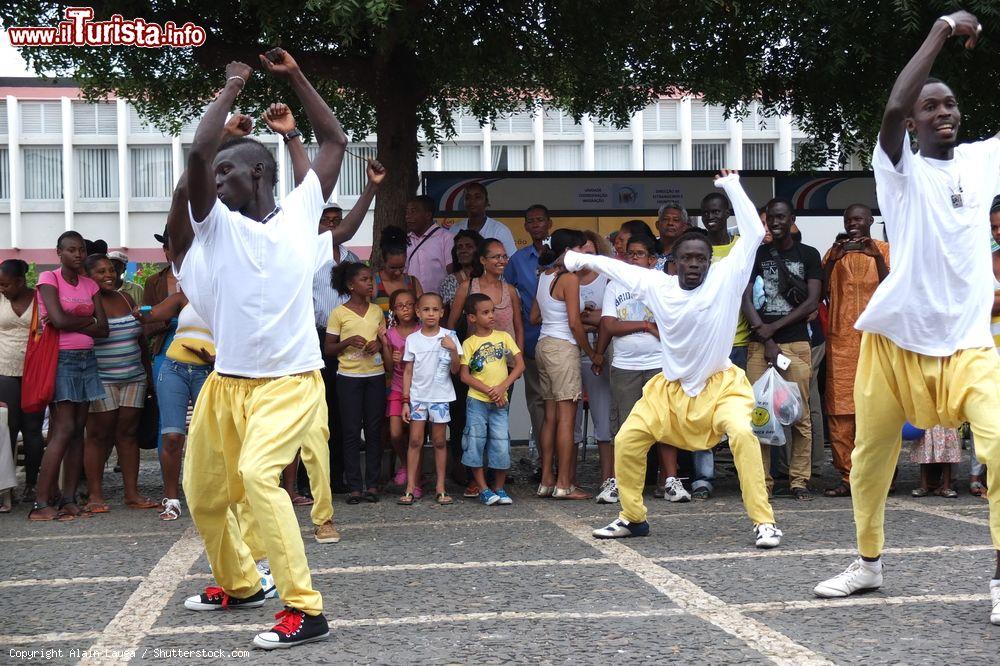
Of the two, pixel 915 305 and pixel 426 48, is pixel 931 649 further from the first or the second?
pixel 426 48

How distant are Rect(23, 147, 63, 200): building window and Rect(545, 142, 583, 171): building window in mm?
18235

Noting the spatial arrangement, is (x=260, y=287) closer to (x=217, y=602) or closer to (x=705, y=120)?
(x=217, y=602)

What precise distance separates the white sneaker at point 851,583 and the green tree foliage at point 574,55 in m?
5.30

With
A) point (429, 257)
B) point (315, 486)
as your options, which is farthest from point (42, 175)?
point (315, 486)

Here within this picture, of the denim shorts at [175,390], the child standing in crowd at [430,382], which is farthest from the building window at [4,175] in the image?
the child standing in crowd at [430,382]

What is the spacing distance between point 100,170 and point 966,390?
45855 millimetres

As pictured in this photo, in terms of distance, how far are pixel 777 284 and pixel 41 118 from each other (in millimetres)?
42127

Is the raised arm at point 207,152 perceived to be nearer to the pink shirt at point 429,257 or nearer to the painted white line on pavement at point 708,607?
the painted white line on pavement at point 708,607

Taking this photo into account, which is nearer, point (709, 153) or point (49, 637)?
point (49, 637)

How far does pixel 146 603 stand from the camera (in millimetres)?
5926

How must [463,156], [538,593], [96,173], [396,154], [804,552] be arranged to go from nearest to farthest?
[538,593] < [804,552] < [396,154] < [463,156] < [96,173]

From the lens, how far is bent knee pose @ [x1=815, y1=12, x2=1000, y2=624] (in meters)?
5.26

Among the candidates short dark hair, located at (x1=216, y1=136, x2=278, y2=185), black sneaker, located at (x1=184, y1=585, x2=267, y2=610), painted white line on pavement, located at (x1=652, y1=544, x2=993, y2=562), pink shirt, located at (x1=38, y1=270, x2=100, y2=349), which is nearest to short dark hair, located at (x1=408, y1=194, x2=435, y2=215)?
pink shirt, located at (x1=38, y1=270, x2=100, y2=349)

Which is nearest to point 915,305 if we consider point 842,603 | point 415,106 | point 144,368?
point 842,603
